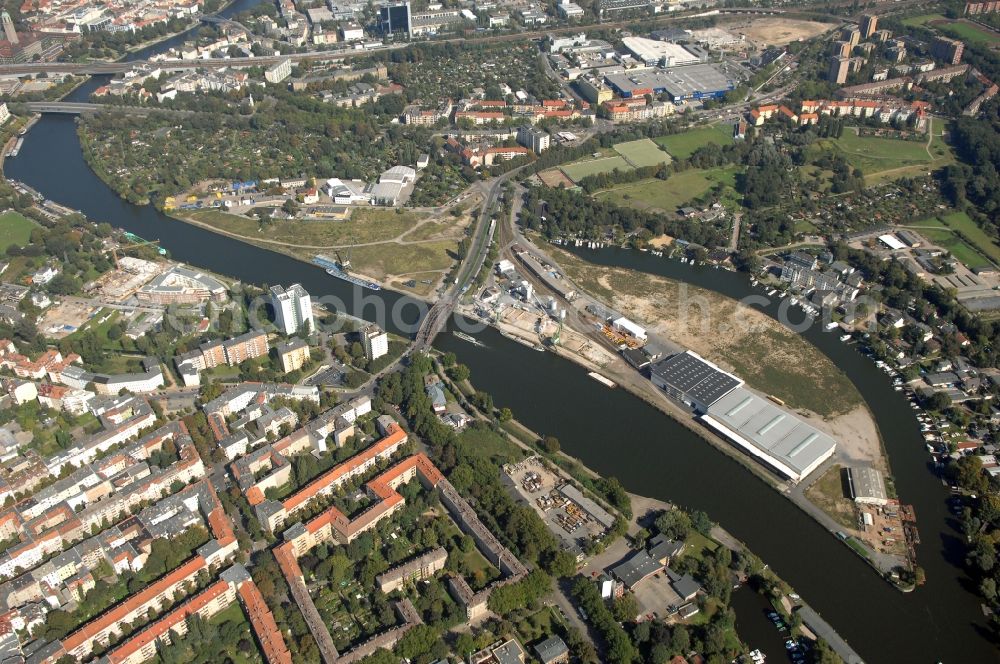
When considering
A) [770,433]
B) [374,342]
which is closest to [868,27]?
[770,433]

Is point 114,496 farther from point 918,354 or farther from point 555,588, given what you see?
point 918,354

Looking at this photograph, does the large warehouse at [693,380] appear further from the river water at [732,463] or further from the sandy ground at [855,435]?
the sandy ground at [855,435]

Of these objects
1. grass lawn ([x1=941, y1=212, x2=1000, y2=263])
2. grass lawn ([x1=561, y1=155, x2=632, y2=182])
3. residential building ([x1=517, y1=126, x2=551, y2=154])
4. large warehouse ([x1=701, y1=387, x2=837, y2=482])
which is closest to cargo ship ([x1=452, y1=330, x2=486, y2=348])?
large warehouse ([x1=701, y1=387, x2=837, y2=482])

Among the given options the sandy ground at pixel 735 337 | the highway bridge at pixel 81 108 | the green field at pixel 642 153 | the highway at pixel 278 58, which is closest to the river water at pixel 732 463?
the sandy ground at pixel 735 337

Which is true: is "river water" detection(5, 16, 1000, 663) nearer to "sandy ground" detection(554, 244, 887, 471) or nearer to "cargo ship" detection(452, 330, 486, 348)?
"cargo ship" detection(452, 330, 486, 348)

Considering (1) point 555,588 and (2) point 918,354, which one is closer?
(1) point 555,588

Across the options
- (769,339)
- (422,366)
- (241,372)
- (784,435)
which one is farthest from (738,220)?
(241,372)

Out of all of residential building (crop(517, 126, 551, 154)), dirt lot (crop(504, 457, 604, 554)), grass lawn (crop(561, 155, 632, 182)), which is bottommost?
dirt lot (crop(504, 457, 604, 554))
